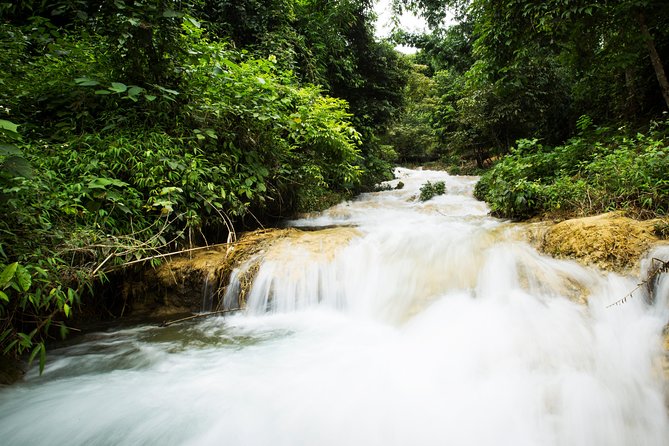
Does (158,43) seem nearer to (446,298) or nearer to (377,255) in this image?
(377,255)

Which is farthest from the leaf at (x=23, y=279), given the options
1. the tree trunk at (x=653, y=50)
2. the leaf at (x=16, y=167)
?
the tree trunk at (x=653, y=50)

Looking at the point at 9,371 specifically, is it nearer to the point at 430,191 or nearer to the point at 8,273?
the point at 8,273

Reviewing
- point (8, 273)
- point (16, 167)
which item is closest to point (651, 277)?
point (8, 273)

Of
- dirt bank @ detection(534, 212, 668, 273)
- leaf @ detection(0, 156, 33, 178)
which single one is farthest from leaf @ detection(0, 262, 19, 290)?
dirt bank @ detection(534, 212, 668, 273)

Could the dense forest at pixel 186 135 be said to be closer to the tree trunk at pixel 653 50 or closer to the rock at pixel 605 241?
the tree trunk at pixel 653 50

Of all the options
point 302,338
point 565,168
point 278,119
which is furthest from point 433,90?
point 302,338

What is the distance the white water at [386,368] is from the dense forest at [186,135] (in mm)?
578

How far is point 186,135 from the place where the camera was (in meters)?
3.74

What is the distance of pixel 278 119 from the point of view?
4.38m

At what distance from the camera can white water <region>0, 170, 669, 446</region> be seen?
1702mm

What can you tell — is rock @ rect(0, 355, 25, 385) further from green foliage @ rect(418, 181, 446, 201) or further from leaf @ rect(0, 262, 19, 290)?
green foliage @ rect(418, 181, 446, 201)

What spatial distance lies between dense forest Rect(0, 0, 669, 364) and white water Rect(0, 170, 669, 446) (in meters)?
0.58

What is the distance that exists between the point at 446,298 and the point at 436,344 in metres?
0.66

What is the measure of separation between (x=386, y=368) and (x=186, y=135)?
341cm
